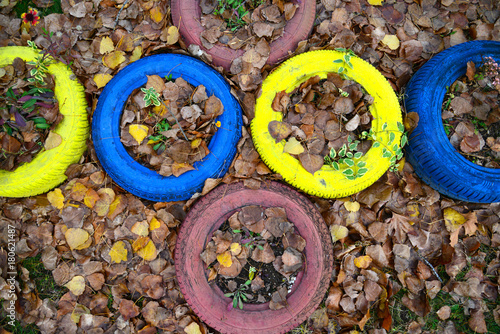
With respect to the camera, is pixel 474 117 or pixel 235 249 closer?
pixel 235 249

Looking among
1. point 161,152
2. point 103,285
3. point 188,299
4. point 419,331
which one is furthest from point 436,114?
point 103,285

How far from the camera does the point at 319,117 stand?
224 cm

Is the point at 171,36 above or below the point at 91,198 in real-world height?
above

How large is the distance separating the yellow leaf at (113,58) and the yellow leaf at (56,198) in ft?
3.51

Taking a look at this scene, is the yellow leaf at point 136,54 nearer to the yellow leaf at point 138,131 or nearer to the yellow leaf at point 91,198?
the yellow leaf at point 138,131

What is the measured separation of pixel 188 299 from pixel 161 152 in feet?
3.45

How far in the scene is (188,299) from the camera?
2.10 meters

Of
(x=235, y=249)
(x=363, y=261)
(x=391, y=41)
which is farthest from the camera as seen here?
(x=391, y=41)

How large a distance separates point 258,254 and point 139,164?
1051 millimetres

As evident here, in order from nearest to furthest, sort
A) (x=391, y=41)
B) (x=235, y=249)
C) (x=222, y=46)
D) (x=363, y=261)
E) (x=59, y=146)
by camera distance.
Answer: (x=235, y=249), (x=59, y=146), (x=222, y=46), (x=363, y=261), (x=391, y=41)

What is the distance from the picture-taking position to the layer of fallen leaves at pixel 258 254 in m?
2.08

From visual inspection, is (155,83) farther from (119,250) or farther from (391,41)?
(391,41)

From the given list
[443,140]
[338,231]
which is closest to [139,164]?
[338,231]

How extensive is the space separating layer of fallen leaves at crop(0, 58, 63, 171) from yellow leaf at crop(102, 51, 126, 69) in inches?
16.1
